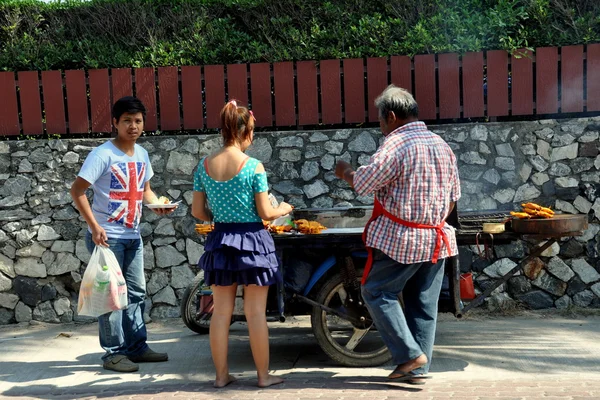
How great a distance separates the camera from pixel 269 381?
205 inches

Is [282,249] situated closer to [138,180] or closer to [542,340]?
[138,180]

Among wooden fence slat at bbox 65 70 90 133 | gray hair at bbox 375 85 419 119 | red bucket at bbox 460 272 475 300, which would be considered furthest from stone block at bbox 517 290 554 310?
wooden fence slat at bbox 65 70 90 133

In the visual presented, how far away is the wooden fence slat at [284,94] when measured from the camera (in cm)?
812

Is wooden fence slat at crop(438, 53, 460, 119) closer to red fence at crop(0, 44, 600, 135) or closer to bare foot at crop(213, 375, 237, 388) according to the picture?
red fence at crop(0, 44, 600, 135)

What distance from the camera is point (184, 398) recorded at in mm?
4965

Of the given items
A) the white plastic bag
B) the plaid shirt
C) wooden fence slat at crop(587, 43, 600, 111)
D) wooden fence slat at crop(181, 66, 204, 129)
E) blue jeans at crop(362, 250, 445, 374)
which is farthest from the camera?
wooden fence slat at crop(181, 66, 204, 129)

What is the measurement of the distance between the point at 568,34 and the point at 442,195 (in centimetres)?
412

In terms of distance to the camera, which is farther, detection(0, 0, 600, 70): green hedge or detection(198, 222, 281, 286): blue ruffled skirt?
detection(0, 0, 600, 70): green hedge

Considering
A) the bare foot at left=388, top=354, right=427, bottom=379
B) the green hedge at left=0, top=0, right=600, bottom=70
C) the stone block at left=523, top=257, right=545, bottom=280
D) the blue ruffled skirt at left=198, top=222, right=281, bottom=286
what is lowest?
the bare foot at left=388, top=354, right=427, bottom=379

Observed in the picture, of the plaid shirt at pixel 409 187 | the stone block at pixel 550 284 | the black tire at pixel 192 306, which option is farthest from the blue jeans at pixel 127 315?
the stone block at pixel 550 284

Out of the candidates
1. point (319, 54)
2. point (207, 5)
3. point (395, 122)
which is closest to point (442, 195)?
point (395, 122)

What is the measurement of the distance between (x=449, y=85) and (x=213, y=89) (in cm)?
240

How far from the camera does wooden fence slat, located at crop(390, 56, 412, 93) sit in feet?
26.4

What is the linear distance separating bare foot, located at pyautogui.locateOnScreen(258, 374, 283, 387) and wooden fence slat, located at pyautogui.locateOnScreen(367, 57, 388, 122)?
141 inches
